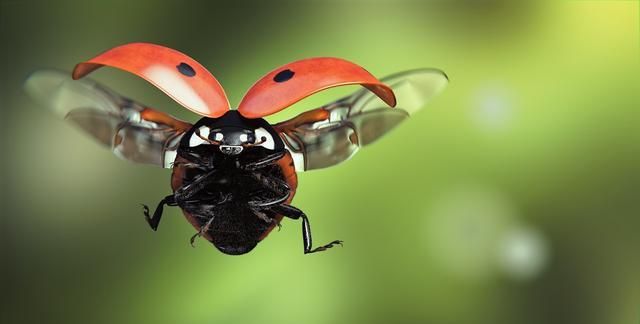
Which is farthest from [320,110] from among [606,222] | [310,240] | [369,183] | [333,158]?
[606,222]

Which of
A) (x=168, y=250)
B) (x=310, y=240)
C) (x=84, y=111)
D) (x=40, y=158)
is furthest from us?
(x=40, y=158)

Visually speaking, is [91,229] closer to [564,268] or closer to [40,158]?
[40,158]

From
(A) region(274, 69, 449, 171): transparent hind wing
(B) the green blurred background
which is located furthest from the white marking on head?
(B) the green blurred background

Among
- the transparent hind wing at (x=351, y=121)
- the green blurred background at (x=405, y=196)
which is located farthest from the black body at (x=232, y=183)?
the green blurred background at (x=405, y=196)

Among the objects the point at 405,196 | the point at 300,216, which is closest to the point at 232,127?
the point at 300,216

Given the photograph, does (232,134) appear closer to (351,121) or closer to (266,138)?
(266,138)

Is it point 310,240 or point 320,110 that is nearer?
point 310,240

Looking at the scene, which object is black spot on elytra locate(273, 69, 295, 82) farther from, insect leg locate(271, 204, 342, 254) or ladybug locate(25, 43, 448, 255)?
insect leg locate(271, 204, 342, 254)
